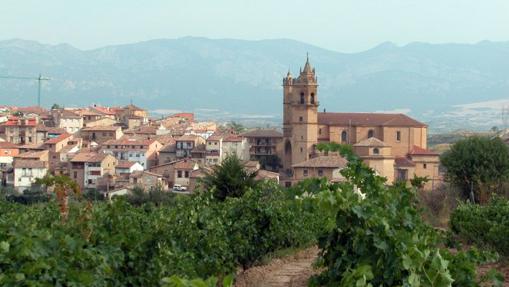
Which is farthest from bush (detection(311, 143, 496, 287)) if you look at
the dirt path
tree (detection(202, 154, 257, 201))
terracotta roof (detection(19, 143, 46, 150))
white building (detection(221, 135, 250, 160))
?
terracotta roof (detection(19, 143, 46, 150))

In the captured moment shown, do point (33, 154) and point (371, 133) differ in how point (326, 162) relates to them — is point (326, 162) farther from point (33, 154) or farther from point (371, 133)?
point (33, 154)

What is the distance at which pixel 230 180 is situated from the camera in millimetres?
21609

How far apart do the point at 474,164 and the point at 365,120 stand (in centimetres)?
4931

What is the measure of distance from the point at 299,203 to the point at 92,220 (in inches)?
114

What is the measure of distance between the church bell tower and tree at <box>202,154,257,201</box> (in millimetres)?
55636

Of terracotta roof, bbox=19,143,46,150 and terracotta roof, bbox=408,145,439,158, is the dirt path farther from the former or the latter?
terracotta roof, bbox=19,143,46,150

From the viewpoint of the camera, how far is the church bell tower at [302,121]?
257 ft

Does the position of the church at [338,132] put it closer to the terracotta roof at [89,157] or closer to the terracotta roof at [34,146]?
the terracotta roof at [89,157]

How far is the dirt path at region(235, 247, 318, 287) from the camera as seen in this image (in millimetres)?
12664

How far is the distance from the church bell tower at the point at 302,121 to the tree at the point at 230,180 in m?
55.6

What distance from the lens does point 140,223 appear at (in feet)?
39.4

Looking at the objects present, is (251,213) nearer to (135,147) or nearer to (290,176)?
(290,176)

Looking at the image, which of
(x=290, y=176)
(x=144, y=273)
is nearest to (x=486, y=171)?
(x=144, y=273)

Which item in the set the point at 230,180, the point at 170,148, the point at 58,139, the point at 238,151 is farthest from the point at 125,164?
the point at 230,180
